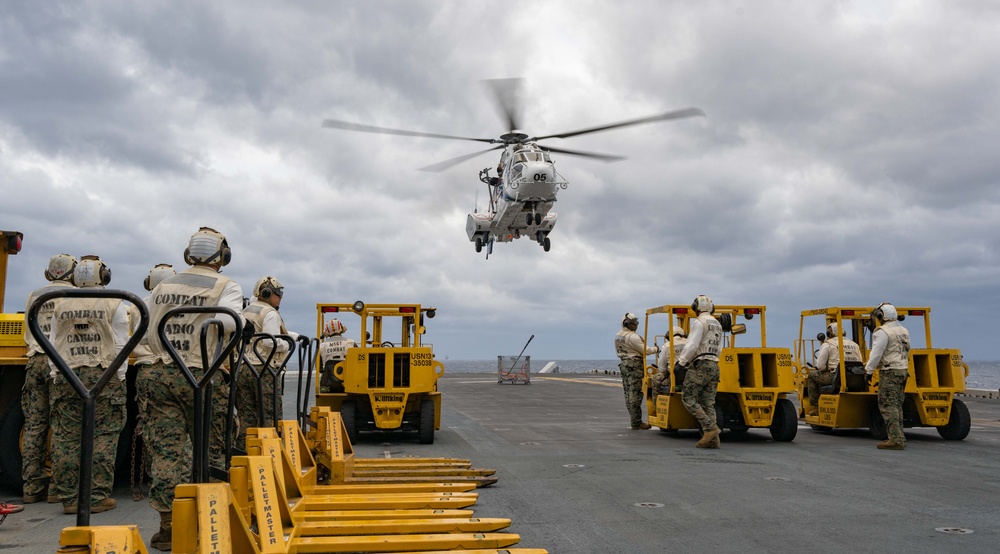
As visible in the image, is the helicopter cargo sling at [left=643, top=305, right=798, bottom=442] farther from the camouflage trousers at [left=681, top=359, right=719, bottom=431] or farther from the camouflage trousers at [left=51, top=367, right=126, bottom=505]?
the camouflage trousers at [left=51, top=367, right=126, bottom=505]

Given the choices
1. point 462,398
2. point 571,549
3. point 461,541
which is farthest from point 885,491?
point 462,398

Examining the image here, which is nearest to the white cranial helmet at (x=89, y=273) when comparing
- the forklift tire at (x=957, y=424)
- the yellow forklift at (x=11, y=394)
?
the yellow forklift at (x=11, y=394)

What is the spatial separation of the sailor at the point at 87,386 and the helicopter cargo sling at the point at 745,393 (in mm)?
7578

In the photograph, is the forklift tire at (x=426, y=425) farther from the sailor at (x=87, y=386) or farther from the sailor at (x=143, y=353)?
the sailor at (x=87, y=386)

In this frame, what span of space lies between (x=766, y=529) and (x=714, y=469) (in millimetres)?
2776

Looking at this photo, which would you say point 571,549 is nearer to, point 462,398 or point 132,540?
point 132,540

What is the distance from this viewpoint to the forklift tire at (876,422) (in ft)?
35.3

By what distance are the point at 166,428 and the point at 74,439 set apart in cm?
155

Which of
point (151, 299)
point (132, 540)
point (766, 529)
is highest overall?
point (151, 299)

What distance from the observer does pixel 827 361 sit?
11633 millimetres

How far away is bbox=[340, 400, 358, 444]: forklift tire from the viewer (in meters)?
10.1

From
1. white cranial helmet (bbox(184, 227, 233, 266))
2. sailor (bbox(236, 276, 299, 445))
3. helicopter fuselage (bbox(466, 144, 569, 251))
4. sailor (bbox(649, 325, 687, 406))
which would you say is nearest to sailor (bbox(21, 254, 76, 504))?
sailor (bbox(236, 276, 299, 445))

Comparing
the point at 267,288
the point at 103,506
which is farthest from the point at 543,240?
the point at 103,506

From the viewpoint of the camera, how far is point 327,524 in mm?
4258
